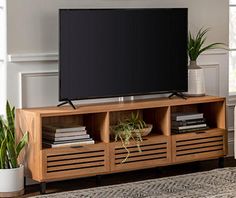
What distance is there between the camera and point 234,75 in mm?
6465

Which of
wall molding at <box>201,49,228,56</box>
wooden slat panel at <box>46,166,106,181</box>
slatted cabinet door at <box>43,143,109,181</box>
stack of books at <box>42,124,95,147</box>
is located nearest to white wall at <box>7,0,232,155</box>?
stack of books at <box>42,124,95,147</box>

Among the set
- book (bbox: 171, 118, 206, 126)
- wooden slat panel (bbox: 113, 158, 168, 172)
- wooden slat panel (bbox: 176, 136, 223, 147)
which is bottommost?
wooden slat panel (bbox: 113, 158, 168, 172)

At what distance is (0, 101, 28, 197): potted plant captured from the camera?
4.86m

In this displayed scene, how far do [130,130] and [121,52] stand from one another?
0.64 metres

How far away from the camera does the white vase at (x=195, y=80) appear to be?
5.76m

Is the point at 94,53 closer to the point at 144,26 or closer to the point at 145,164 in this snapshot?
the point at 144,26

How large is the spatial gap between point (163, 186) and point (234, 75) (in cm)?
183

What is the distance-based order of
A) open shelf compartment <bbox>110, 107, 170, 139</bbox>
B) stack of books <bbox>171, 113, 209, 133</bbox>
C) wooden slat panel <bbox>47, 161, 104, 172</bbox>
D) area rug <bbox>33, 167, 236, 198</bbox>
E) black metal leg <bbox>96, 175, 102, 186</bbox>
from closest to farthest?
area rug <bbox>33, 167, 236, 198</bbox>
wooden slat panel <bbox>47, 161, 104, 172</bbox>
black metal leg <bbox>96, 175, 102, 186</bbox>
open shelf compartment <bbox>110, 107, 170, 139</bbox>
stack of books <bbox>171, 113, 209, 133</bbox>

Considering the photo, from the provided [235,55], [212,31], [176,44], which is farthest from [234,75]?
[176,44]

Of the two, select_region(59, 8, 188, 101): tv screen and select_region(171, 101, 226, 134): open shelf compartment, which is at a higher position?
select_region(59, 8, 188, 101): tv screen

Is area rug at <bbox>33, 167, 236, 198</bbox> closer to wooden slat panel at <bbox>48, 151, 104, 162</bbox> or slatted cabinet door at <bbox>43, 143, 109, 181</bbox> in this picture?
slatted cabinet door at <bbox>43, 143, 109, 181</bbox>

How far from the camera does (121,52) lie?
210 inches

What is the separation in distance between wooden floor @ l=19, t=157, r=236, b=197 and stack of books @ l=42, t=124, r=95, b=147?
0.37 metres

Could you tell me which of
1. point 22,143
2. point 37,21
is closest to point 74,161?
point 22,143
